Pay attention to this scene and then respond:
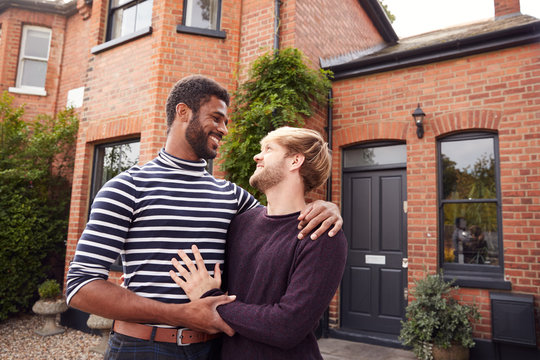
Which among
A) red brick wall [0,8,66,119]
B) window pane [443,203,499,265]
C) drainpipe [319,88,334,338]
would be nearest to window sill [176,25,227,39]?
drainpipe [319,88,334,338]

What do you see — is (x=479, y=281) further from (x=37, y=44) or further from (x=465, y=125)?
(x=37, y=44)

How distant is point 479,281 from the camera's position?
4746mm

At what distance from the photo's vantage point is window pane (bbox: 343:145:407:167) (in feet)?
18.7

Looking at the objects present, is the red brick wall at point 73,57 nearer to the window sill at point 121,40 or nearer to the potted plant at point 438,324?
the window sill at point 121,40

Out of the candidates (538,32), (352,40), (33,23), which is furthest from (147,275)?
(33,23)

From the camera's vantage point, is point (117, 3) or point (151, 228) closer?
point (151, 228)

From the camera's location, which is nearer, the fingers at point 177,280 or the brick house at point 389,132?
the fingers at point 177,280

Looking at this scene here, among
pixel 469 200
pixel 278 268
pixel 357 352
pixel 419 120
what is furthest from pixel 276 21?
pixel 278 268

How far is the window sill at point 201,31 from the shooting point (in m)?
5.82

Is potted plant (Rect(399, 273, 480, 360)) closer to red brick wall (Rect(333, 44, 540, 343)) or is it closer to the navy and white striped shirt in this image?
red brick wall (Rect(333, 44, 540, 343))

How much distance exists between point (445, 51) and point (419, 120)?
1072 mm

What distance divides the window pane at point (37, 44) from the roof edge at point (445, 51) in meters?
7.34

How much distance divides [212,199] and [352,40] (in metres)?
7.07

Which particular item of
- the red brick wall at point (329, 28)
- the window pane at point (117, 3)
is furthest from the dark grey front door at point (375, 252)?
the window pane at point (117, 3)
